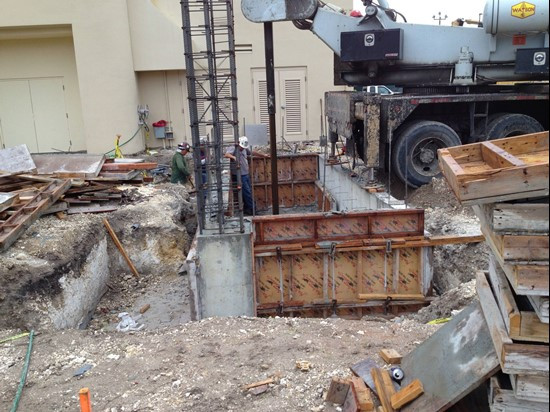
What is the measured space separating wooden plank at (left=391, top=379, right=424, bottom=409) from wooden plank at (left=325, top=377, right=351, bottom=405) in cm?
44

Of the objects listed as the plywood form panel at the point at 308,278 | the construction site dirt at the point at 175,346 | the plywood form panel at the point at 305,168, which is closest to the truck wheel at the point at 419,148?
the construction site dirt at the point at 175,346

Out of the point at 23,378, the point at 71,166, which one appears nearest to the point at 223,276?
the point at 23,378

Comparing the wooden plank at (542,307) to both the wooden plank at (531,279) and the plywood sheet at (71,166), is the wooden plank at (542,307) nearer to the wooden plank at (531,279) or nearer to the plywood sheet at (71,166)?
the wooden plank at (531,279)

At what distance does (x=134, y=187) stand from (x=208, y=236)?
5842 mm

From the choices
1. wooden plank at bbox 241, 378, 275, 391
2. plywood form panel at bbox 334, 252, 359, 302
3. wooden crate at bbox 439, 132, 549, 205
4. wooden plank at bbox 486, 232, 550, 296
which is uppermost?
wooden crate at bbox 439, 132, 549, 205

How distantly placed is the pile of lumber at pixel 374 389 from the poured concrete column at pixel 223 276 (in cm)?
336

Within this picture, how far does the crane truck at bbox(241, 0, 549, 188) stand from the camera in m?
10.2

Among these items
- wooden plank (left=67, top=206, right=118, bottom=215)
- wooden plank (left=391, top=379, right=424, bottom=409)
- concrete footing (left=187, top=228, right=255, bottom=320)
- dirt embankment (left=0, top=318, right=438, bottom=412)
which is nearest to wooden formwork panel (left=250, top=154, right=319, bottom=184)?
wooden plank (left=67, top=206, right=118, bottom=215)

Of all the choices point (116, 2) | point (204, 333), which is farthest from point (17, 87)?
point (204, 333)

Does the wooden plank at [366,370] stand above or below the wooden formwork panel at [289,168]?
below

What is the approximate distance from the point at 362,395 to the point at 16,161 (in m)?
11.6

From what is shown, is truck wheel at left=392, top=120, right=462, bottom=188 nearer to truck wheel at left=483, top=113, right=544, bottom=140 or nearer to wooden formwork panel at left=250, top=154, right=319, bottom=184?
truck wheel at left=483, top=113, right=544, bottom=140

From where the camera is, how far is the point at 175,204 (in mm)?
11828

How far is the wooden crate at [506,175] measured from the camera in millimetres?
2790
